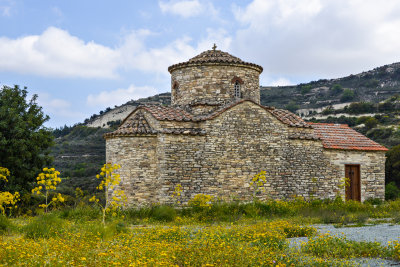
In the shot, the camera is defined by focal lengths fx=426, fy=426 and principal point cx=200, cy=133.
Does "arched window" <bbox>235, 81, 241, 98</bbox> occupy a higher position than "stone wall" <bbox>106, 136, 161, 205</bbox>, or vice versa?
"arched window" <bbox>235, 81, 241, 98</bbox>

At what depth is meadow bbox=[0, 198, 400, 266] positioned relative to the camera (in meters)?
6.39

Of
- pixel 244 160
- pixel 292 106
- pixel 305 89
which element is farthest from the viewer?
pixel 305 89

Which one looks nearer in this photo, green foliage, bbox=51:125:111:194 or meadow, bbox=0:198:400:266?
meadow, bbox=0:198:400:266

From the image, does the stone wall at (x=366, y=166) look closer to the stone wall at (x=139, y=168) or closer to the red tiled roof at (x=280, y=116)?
the red tiled roof at (x=280, y=116)

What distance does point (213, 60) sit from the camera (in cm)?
1744

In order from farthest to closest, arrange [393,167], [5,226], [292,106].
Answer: [292,106] → [393,167] → [5,226]

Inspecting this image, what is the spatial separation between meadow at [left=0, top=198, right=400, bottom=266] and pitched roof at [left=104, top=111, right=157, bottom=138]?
2.83 meters

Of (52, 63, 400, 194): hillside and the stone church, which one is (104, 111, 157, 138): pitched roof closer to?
the stone church

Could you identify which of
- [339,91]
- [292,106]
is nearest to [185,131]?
[292,106]

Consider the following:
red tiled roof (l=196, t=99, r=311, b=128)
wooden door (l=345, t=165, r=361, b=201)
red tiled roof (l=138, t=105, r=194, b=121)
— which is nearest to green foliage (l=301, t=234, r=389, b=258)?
red tiled roof (l=196, t=99, r=311, b=128)

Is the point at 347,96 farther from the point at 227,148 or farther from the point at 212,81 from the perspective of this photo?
the point at 227,148

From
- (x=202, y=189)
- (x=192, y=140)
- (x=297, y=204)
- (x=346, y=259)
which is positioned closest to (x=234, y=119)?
(x=192, y=140)

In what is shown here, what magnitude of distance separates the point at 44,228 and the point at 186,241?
3334 mm

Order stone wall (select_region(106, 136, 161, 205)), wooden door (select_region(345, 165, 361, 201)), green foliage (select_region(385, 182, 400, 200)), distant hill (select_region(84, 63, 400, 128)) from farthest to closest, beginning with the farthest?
distant hill (select_region(84, 63, 400, 128)) → green foliage (select_region(385, 182, 400, 200)) → wooden door (select_region(345, 165, 361, 201)) → stone wall (select_region(106, 136, 161, 205))
